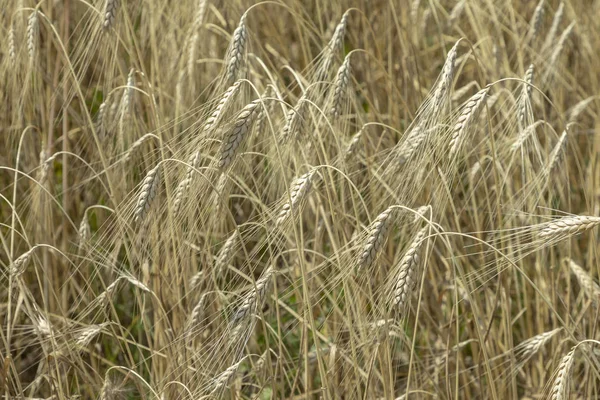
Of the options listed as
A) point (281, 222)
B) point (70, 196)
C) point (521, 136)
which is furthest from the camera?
point (70, 196)

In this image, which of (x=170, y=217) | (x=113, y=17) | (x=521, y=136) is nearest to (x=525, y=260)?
(x=521, y=136)

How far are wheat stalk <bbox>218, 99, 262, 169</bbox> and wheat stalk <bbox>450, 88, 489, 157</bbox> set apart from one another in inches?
14.2

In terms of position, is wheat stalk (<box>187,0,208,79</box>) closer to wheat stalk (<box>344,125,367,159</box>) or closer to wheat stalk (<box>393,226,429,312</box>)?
wheat stalk (<box>344,125,367,159</box>)

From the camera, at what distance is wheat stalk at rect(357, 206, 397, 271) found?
131 centimetres

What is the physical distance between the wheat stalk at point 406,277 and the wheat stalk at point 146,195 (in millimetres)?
455

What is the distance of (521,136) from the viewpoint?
5.49 ft

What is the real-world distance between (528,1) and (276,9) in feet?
3.73

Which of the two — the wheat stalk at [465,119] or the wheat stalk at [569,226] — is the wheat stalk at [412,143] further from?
the wheat stalk at [569,226]

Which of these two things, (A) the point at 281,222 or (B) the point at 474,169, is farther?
(B) the point at 474,169

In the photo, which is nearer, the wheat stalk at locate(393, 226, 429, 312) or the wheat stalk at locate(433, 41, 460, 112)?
the wheat stalk at locate(393, 226, 429, 312)

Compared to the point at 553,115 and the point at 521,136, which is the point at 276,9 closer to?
the point at 553,115

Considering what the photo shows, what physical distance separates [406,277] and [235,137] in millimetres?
390

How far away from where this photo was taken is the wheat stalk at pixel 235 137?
1.39 metres

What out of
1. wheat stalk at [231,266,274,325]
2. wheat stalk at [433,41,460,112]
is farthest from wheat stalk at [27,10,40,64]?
wheat stalk at [433,41,460,112]
